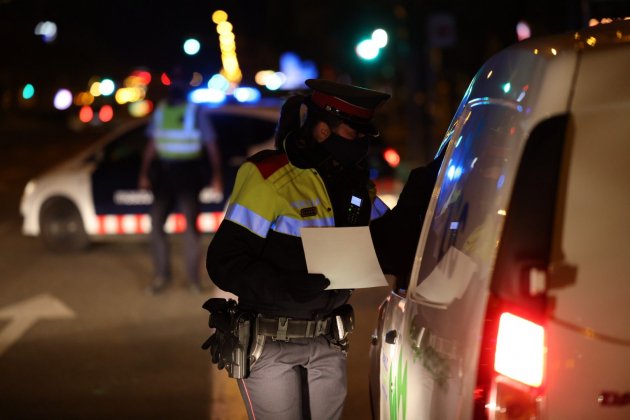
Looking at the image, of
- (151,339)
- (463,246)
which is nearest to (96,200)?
(151,339)

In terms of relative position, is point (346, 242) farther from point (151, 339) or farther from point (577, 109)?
point (151, 339)

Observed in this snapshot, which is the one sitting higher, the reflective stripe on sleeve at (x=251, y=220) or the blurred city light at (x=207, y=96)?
the blurred city light at (x=207, y=96)

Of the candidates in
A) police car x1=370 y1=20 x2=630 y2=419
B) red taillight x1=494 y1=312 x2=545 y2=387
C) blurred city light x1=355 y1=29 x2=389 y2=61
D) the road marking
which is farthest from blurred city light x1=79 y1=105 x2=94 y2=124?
red taillight x1=494 y1=312 x2=545 y2=387

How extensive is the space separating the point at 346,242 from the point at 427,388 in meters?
0.65

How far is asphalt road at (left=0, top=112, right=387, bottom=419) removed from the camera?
A: 548cm

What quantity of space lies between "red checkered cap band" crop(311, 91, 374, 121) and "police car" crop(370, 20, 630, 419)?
2.55ft

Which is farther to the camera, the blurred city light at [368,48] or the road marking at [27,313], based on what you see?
the blurred city light at [368,48]

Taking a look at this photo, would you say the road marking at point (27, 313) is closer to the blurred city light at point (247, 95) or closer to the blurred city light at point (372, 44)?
the blurred city light at point (247, 95)

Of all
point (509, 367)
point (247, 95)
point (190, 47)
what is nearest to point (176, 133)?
point (190, 47)

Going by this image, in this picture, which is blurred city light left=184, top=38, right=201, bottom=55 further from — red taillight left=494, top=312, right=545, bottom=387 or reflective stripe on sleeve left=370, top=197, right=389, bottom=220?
red taillight left=494, top=312, right=545, bottom=387

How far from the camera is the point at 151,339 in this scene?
22.7 feet

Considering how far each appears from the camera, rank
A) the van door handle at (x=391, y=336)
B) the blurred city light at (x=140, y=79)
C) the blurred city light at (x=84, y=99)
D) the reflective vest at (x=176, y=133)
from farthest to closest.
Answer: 1. the blurred city light at (x=84, y=99)
2. the blurred city light at (x=140, y=79)
3. the reflective vest at (x=176, y=133)
4. the van door handle at (x=391, y=336)

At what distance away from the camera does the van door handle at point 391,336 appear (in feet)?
9.78

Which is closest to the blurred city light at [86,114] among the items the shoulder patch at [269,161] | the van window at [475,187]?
the shoulder patch at [269,161]
